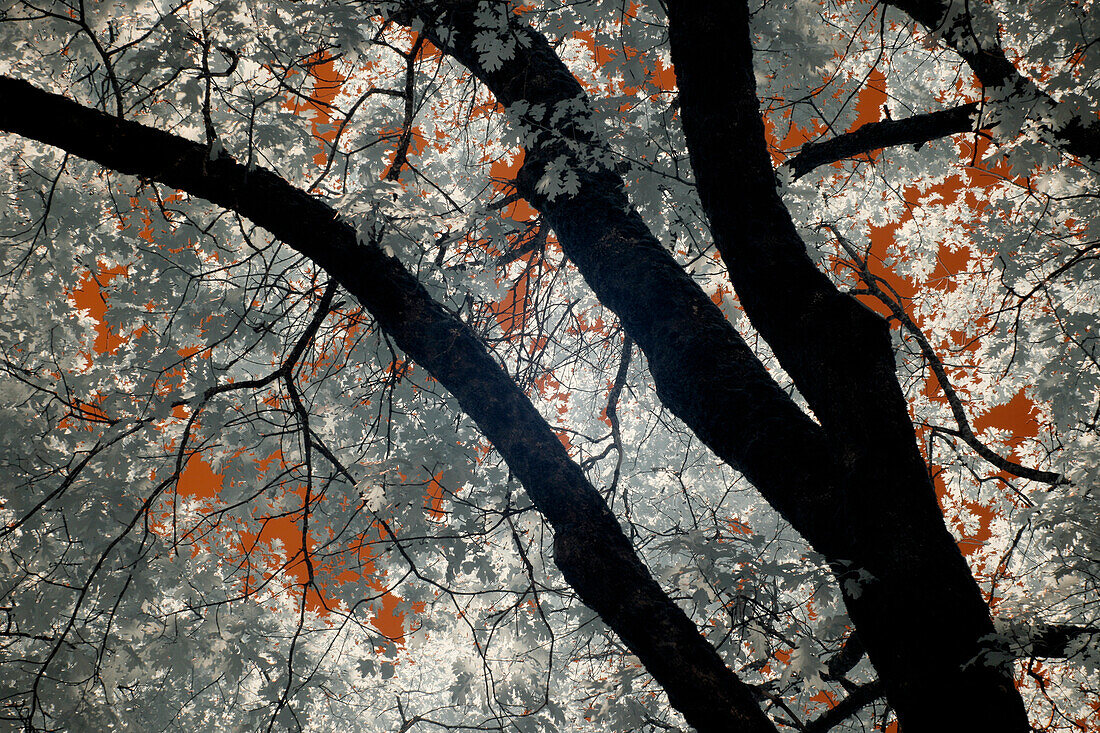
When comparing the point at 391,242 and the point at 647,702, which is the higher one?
the point at 391,242

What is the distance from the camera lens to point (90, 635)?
29.0 ft

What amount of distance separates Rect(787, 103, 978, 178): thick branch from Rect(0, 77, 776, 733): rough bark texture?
7.21ft

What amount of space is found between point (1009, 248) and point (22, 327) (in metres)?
11.9

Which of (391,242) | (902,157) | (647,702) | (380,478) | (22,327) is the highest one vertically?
(902,157)

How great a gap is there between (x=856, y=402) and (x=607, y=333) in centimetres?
321

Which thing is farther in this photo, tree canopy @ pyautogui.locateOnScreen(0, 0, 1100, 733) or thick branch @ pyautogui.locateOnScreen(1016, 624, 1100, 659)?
thick branch @ pyautogui.locateOnScreen(1016, 624, 1100, 659)

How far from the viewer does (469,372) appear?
9.38ft

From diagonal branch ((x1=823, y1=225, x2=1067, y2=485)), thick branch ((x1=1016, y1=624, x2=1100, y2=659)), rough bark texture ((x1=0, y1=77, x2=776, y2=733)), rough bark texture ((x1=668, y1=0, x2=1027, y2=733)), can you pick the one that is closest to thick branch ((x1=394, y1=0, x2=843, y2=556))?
rough bark texture ((x1=668, y1=0, x2=1027, y2=733))

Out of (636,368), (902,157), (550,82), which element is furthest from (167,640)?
(902,157)

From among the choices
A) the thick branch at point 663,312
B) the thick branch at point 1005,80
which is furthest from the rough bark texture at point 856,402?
the thick branch at point 1005,80

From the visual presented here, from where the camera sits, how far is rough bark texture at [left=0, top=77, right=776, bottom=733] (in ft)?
6.97

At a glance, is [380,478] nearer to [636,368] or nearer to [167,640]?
[636,368]

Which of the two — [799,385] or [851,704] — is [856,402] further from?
[851,704]

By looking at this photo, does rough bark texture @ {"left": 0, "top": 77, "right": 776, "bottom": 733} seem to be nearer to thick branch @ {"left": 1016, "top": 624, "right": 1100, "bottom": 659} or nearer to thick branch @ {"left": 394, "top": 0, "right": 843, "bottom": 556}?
thick branch @ {"left": 394, "top": 0, "right": 843, "bottom": 556}
